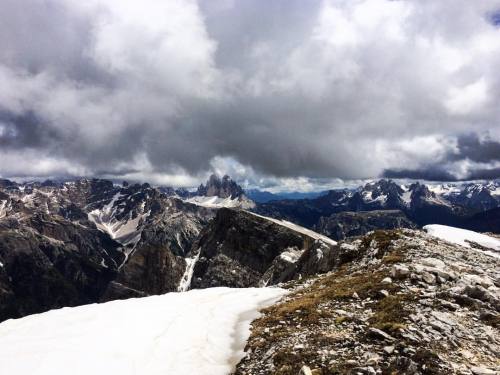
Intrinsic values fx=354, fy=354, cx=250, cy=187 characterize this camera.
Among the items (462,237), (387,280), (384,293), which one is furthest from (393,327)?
(462,237)

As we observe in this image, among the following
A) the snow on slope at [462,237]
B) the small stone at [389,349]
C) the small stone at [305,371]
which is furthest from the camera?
the snow on slope at [462,237]

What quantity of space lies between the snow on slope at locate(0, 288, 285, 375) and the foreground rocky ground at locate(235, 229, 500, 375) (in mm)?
2130

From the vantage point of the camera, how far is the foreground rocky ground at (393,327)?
13719 millimetres

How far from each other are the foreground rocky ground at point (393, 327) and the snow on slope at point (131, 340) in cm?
213

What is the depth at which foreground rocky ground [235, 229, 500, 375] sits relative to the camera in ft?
45.0

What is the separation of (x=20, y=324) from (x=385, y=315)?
24.6m

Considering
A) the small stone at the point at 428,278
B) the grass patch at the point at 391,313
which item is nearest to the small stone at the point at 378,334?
the grass patch at the point at 391,313

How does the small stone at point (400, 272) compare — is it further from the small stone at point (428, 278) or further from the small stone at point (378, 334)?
the small stone at point (378, 334)

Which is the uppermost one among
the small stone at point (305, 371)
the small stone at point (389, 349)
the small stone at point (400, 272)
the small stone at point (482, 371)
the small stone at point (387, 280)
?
the small stone at point (400, 272)

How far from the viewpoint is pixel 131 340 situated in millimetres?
20750

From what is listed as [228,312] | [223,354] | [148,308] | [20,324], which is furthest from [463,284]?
[20,324]

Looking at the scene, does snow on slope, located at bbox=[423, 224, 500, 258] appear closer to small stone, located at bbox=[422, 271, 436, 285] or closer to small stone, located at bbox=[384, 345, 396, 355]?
small stone, located at bbox=[422, 271, 436, 285]

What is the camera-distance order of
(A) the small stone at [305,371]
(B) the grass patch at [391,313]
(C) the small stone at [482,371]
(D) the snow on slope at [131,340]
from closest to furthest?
(C) the small stone at [482,371] < (A) the small stone at [305,371] < (B) the grass patch at [391,313] < (D) the snow on slope at [131,340]

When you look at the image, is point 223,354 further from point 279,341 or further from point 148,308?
point 148,308
